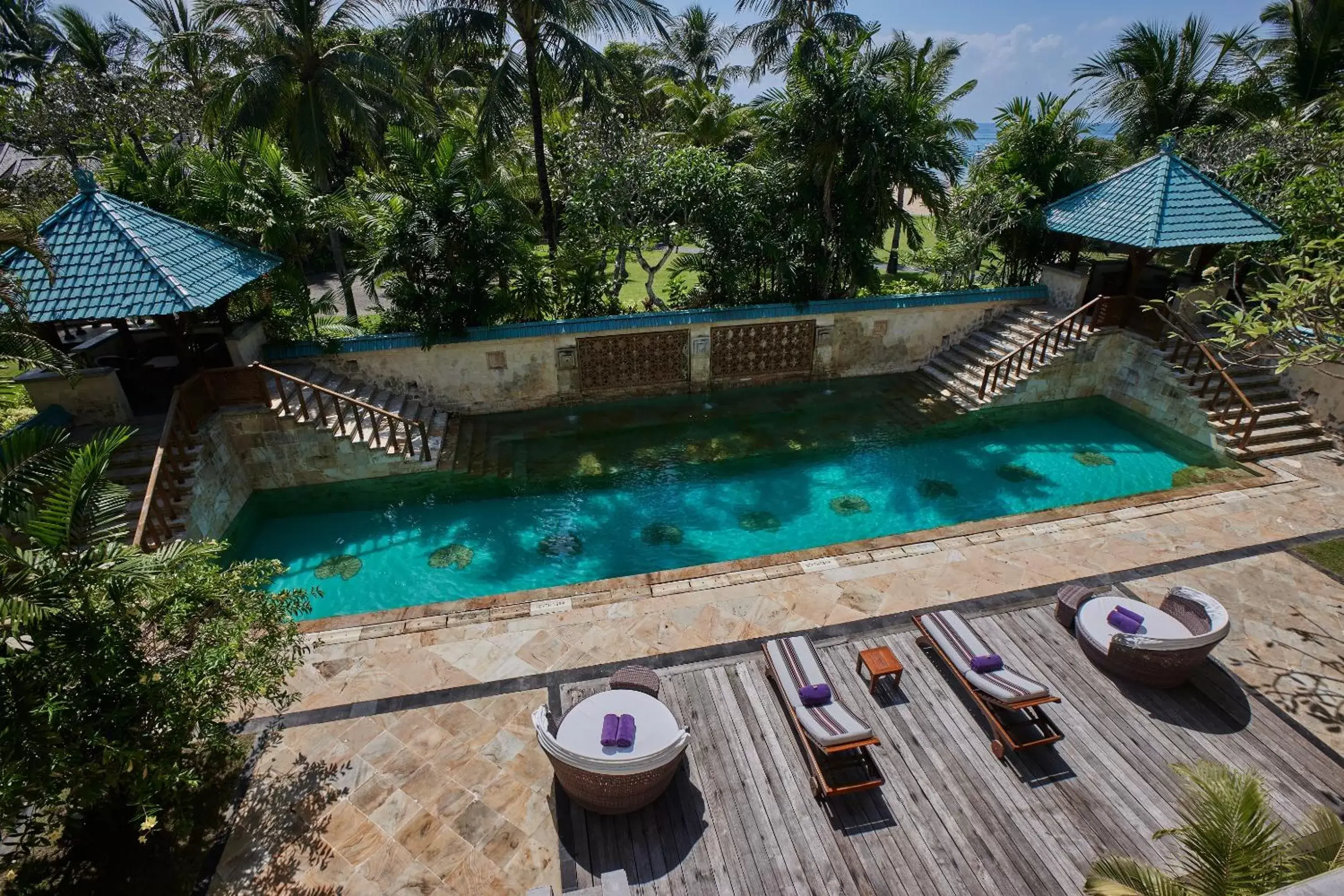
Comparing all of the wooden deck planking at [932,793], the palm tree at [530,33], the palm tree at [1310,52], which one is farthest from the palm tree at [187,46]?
the palm tree at [1310,52]

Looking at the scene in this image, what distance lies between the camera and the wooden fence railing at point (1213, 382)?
12.0 metres

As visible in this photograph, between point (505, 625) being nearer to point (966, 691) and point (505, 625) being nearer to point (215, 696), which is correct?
point (215, 696)

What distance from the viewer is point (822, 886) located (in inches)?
201

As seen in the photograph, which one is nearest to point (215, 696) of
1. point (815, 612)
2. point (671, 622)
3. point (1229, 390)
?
point (671, 622)

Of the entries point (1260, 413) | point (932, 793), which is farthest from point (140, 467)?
point (1260, 413)

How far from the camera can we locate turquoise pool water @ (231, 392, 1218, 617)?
33.7 feet

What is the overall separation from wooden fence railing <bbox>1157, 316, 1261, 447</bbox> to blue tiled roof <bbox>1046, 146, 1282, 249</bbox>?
178cm

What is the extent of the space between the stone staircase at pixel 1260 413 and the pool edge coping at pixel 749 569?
112 centimetres

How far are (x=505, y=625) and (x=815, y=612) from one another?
3.94 meters

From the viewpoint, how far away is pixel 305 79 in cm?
1453

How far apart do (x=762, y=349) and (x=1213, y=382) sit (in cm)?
939

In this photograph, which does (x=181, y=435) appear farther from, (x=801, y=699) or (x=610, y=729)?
(x=801, y=699)

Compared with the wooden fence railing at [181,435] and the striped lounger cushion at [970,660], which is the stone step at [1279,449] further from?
the wooden fence railing at [181,435]

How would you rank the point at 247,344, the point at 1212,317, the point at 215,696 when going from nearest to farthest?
the point at 215,696
the point at 247,344
the point at 1212,317
